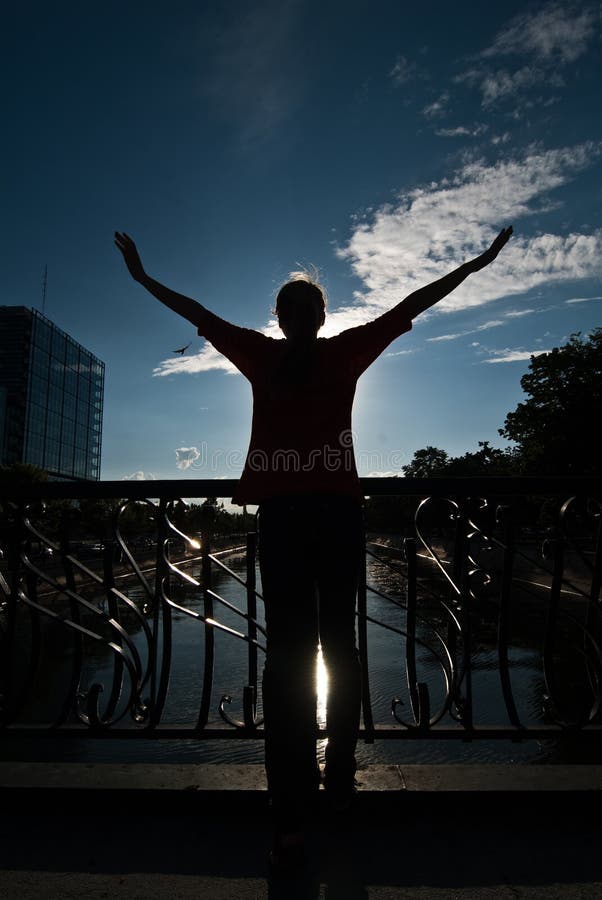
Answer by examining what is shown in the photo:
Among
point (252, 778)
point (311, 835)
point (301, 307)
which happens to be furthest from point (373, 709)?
point (301, 307)

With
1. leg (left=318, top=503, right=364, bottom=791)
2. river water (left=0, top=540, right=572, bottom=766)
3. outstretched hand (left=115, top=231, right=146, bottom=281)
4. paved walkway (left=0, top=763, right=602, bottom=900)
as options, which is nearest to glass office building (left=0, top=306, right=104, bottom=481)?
river water (left=0, top=540, right=572, bottom=766)

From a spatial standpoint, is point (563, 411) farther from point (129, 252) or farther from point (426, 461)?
point (426, 461)

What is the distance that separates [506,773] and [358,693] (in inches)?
30.0

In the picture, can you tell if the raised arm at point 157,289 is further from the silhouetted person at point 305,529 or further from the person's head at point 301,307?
the person's head at point 301,307

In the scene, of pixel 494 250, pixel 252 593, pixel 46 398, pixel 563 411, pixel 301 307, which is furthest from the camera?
pixel 46 398

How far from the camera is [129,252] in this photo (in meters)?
2.41

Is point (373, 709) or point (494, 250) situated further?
point (373, 709)

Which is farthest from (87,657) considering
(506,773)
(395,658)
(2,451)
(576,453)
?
(2,451)

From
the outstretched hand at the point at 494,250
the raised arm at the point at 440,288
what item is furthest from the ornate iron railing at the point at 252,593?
the outstretched hand at the point at 494,250

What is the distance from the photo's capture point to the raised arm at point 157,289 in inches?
83.1

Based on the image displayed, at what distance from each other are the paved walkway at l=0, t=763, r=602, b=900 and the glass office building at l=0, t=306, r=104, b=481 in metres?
94.0

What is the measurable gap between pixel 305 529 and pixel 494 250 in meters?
1.40

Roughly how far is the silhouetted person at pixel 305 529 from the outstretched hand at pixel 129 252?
558mm

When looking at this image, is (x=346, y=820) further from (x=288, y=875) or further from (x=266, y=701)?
(x=266, y=701)
